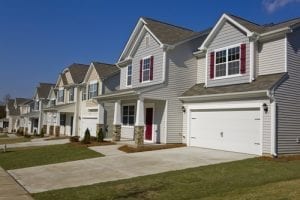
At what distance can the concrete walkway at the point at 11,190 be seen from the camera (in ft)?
34.8

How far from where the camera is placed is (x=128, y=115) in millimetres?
28078

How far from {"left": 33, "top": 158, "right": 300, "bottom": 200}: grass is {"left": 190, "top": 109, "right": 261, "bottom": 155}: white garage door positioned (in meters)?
3.80

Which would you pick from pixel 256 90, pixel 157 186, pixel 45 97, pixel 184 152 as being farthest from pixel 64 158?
pixel 45 97

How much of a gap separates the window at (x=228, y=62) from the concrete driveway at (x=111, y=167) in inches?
188

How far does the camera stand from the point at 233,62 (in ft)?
67.0

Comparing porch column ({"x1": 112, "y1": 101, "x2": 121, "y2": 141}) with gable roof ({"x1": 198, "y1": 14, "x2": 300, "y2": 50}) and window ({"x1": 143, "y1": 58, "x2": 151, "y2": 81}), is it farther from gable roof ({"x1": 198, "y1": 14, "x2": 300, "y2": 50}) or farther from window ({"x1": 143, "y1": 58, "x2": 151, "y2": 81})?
gable roof ({"x1": 198, "y1": 14, "x2": 300, "y2": 50})

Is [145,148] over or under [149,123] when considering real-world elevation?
under

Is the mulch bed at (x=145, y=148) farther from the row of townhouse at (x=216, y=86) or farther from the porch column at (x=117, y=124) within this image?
the porch column at (x=117, y=124)

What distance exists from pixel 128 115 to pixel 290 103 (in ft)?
44.7

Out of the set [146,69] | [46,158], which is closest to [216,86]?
[146,69]

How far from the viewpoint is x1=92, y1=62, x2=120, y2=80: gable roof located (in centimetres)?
3550

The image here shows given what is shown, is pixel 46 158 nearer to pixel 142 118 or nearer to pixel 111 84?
pixel 142 118

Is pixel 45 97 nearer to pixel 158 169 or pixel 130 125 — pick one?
pixel 130 125

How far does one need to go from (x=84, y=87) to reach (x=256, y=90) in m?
26.5
